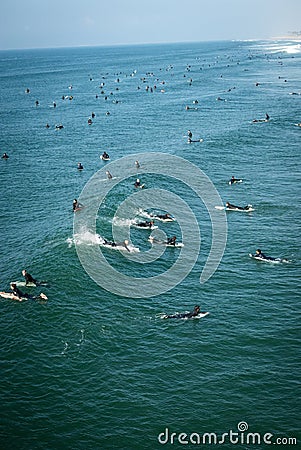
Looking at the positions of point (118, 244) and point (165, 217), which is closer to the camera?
point (118, 244)

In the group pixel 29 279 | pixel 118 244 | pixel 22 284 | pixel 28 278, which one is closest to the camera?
pixel 28 278

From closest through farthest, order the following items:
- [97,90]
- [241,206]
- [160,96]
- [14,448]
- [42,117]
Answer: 1. [14,448]
2. [241,206]
3. [42,117]
4. [160,96]
5. [97,90]

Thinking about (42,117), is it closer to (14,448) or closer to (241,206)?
(241,206)

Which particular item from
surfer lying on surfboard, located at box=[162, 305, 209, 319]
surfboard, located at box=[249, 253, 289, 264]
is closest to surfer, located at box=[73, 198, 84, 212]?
surfboard, located at box=[249, 253, 289, 264]

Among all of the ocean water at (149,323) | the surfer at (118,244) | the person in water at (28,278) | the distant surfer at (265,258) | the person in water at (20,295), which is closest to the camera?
the ocean water at (149,323)

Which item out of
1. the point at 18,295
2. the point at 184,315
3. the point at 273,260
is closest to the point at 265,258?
the point at 273,260

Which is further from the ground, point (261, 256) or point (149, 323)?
point (261, 256)

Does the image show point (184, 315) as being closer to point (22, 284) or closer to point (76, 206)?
point (22, 284)

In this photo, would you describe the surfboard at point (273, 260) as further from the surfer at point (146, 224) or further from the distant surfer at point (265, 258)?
the surfer at point (146, 224)

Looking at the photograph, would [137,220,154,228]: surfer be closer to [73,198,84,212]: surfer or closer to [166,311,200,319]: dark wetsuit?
[73,198,84,212]: surfer

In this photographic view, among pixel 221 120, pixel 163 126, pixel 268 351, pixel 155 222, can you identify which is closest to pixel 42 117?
pixel 163 126

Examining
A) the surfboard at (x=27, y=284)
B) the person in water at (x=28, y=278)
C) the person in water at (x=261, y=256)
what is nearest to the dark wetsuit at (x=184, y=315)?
the person in water at (x=261, y=256)
